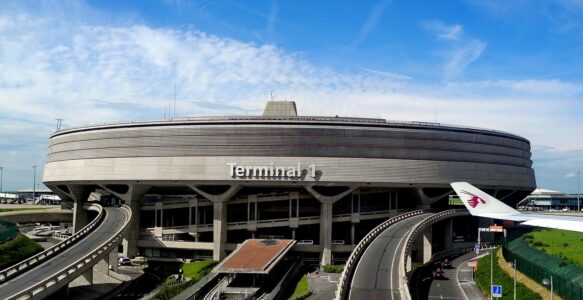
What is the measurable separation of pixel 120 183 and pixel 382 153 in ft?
154

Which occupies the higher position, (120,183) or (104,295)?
(120,183)

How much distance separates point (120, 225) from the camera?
86250 mm

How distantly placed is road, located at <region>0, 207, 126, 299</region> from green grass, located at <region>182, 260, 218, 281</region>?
1237 centimetres

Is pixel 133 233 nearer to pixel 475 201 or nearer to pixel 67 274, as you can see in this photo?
pixel 67 274

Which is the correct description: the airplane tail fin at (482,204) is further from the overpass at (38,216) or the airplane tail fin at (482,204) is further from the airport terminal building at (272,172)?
the overpass at (38,216)

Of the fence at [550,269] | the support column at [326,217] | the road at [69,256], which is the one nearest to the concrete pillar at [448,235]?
the support column at [326,217]

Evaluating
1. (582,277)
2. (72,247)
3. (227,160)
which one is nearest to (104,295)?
(72,247)

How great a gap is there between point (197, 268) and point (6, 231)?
28590mm

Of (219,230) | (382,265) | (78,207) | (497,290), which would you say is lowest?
(497,290)

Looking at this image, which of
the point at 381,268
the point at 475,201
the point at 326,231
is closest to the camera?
the point at 475,201

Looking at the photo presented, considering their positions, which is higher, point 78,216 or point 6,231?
point 78,216

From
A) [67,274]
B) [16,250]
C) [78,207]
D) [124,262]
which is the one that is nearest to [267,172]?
[124,262]

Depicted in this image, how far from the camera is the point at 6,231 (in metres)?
82.6

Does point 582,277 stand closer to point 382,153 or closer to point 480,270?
point 480,270
